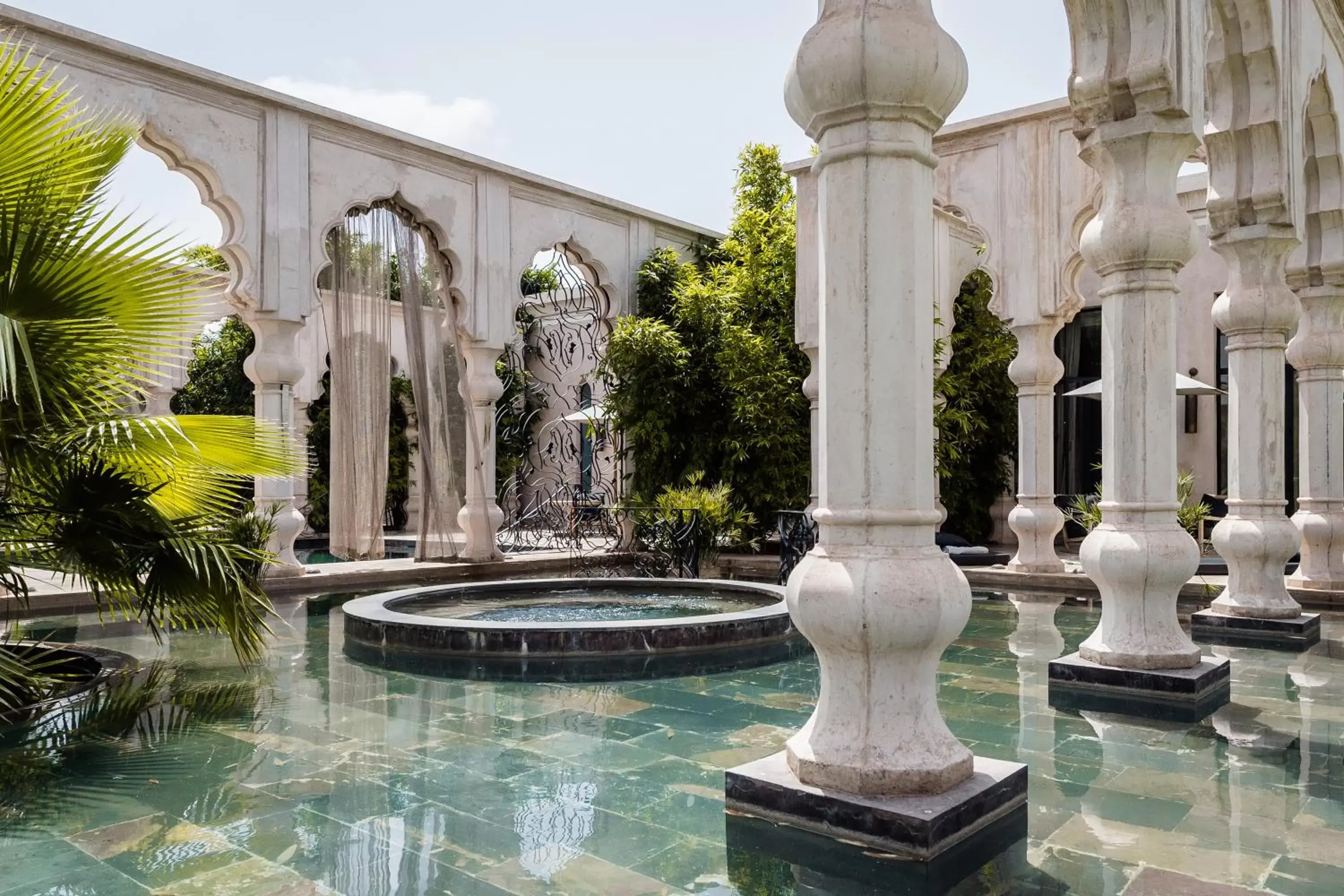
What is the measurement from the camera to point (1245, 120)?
676cm

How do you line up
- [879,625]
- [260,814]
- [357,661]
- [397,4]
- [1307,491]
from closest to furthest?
[879,625] → [260,814] → [357,661] → [397,4] → [1307,491]

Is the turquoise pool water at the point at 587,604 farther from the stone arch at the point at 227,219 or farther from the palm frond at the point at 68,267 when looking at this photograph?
the stone arch at the point at 227,219

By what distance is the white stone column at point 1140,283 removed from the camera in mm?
5059

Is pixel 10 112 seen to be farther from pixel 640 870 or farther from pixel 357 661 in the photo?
pixel 640 870

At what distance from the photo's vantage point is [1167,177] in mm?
5195

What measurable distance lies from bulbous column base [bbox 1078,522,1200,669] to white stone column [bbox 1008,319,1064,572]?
17.1 ft

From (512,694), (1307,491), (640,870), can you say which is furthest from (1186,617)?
(640,870)

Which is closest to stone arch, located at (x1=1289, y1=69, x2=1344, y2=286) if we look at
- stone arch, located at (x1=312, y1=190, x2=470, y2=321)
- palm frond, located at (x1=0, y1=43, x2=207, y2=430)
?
palm frond, located at (x1=0, y1=43, x2=207, y2=430)

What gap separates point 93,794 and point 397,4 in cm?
623

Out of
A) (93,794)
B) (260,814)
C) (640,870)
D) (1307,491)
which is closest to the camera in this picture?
(640,870)

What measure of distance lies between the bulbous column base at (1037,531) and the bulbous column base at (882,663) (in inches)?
300

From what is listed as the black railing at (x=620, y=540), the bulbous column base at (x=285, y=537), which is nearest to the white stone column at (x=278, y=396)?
the bulbous column base at (x=285, y=537)

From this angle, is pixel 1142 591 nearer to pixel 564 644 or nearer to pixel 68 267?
pixel 564 644

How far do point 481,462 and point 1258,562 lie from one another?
26.4 feet
